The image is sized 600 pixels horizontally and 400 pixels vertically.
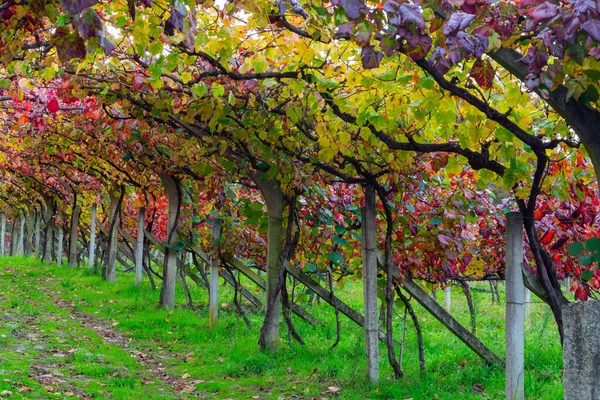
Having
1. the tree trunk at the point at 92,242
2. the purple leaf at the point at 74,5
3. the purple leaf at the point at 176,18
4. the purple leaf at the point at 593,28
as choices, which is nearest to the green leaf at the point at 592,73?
the purple leaf at the point at 593,28

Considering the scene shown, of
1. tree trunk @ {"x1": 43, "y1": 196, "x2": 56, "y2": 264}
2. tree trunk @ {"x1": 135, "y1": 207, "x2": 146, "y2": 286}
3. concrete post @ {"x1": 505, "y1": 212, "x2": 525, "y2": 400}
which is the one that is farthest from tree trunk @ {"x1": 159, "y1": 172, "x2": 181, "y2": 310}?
tree trunk @ {"x1": 43, "y1": 196, "x2": 56, "y2": 264}

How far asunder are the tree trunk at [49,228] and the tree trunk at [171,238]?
14.8 m

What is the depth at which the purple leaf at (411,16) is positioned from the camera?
266 cm

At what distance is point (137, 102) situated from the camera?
8.16 metres

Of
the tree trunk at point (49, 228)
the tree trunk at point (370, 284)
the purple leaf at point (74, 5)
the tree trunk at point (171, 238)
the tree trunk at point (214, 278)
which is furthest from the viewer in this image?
the tree trunk at point (49, 228)

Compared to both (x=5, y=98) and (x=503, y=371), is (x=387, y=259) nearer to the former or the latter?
(x=503, y=371)

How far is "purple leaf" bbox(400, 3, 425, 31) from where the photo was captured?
2656mm

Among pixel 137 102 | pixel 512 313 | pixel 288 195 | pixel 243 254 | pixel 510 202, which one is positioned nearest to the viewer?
pixel 512 313

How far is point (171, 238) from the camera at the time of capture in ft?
41.2

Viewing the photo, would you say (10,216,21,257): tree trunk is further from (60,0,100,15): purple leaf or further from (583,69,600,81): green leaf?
(583,69,600,81): green leaf

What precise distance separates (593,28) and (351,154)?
4327 mm

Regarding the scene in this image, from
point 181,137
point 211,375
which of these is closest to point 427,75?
point 211,375

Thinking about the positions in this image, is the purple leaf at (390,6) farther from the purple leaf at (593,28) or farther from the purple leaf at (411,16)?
the purple leaf at (593,28)

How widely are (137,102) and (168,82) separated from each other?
3.07ft
